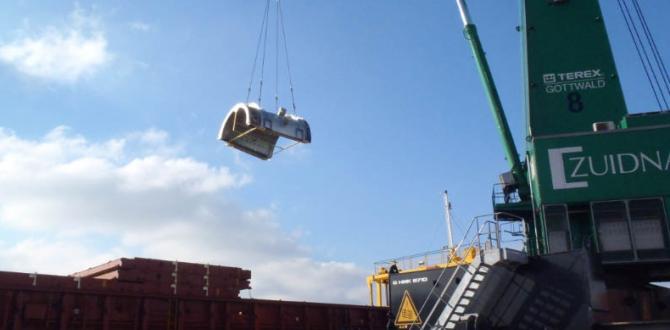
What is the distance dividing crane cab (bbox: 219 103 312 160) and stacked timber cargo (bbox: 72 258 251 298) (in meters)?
4.01

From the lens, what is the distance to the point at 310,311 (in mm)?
18672

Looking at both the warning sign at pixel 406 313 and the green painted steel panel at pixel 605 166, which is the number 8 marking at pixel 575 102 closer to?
the green painted steel panel at pixel 605 166

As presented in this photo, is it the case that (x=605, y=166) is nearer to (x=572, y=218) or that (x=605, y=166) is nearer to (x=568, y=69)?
(x=572, y=218)

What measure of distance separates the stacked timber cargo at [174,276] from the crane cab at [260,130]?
4006mm

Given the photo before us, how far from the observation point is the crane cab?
719 inches

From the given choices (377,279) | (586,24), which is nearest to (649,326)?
(586,24)

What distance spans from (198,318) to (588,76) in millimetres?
14233

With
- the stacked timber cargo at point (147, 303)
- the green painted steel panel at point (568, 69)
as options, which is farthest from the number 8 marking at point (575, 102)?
the stacked timber cargo at point (147, 303)

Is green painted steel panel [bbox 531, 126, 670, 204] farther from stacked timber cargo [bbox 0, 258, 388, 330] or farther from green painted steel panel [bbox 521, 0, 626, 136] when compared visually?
stacked timber cargo [bbox 0, 258, 388, 330]

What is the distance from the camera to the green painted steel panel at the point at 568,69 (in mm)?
18812

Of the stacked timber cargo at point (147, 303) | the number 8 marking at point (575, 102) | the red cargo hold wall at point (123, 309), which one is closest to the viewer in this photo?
the red cargo hold wall at point (123, 309)

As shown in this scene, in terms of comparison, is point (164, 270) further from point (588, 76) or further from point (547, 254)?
point (588, 76)

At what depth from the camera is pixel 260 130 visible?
18297 millimetres

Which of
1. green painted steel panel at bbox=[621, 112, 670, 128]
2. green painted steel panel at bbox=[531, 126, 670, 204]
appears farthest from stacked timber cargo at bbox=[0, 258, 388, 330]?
green painted steel panel at bbox=[621, 112, 670, 128]
